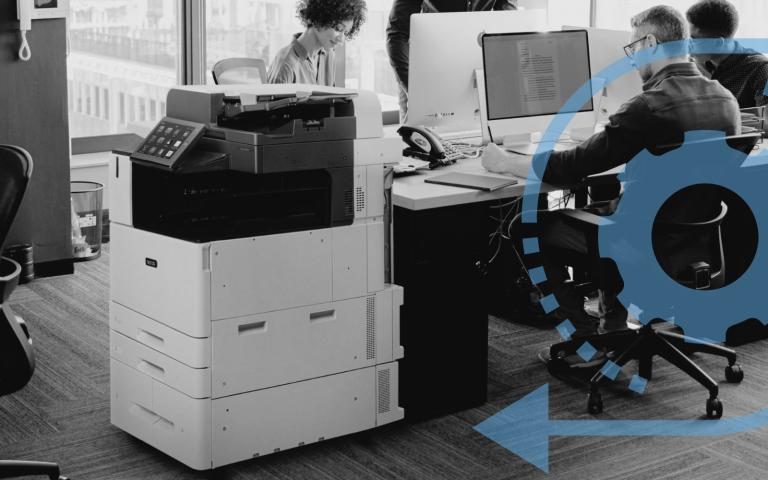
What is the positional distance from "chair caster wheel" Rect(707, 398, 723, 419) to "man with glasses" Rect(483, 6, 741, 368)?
0.46 metres

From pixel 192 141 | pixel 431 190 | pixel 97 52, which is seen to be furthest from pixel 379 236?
pixel 97 52

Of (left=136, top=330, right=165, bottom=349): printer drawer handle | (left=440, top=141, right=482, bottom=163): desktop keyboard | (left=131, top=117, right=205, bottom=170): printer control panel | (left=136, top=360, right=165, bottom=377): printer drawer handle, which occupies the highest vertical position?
(left=131, top=117, right=205, bottom=170): printer control panel

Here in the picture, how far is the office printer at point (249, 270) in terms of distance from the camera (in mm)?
2701

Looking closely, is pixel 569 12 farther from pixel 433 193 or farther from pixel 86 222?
pixel 433 193

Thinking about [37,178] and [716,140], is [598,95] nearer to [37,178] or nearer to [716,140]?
[716,140]

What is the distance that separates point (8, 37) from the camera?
441 centimetres

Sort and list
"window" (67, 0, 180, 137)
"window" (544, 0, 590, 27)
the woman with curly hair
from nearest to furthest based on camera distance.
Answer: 1. the woman with curly hair
2. "window" (67, 0, 180, 137)
3. "window" (544, 0, 590, 27)

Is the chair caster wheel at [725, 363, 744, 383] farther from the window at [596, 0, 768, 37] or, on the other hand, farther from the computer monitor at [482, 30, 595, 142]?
the window at [596, 0, 768, 37]

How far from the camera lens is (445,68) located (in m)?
3.80

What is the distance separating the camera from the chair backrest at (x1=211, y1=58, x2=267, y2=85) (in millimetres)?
4219

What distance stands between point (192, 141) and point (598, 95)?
205cm

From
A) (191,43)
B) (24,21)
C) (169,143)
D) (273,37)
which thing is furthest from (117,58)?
(169,143)

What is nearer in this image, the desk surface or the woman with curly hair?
the desk surface

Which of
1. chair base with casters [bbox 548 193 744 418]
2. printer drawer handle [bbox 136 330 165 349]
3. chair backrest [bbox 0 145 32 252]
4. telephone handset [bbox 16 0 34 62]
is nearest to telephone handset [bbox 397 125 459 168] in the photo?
chair base with casters [bbox 548 193 744 418]
